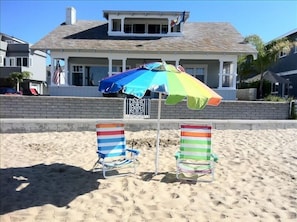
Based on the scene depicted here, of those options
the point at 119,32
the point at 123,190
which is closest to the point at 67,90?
the point at 119,32

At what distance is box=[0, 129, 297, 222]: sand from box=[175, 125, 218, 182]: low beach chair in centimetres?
26

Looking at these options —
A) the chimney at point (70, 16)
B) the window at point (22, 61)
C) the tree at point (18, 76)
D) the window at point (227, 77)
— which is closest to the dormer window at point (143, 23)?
the chimney at point (70, 16)

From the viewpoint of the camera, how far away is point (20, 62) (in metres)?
40.6

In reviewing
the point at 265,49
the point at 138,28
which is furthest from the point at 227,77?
the point at 138,28

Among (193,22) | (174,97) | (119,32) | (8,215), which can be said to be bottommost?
(8,215)

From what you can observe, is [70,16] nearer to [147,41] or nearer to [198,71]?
[147,41]

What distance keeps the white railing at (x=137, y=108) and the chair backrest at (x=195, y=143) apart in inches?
249

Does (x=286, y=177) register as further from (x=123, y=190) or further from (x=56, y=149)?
(x=56, y=149)

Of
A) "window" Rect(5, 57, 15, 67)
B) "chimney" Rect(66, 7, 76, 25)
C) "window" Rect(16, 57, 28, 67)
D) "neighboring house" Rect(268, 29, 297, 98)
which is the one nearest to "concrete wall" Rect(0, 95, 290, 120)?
"chimney" Rect(66, 7, 76, 25)

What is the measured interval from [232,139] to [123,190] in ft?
18.9

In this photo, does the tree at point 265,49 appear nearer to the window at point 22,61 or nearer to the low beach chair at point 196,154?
the low beach chair at point 196,154

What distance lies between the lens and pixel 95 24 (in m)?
24.5

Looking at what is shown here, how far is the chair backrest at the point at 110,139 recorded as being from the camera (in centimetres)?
623

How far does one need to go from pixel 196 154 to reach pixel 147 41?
53.1ft
